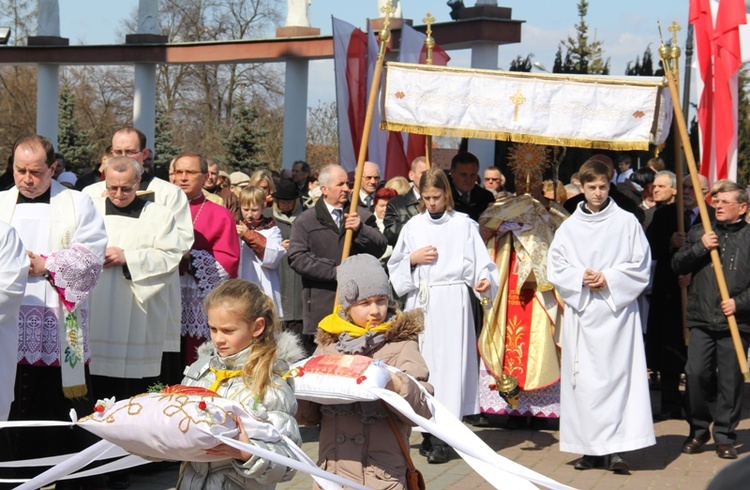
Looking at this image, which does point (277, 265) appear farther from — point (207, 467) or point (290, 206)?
point (207, 467)

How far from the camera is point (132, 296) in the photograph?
7.49 m

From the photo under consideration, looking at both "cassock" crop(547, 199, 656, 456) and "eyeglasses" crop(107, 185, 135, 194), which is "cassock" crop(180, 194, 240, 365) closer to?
"eyeglasses" crop(107, 185, 135, 194)

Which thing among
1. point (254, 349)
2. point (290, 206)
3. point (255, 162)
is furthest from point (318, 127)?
point (254, 349)

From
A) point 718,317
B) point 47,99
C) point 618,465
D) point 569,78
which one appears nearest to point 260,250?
point 569,78

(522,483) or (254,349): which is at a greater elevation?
(254,349)

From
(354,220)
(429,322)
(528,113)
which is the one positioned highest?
(528,113)

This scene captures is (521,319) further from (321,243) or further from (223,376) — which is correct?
(223,376)

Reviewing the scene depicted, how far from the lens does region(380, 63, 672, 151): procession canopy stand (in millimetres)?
8789

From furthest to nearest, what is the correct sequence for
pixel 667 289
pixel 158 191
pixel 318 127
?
pixel 318 127 < pixel 667 289 < pixel 158 191

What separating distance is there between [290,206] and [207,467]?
6832 mm

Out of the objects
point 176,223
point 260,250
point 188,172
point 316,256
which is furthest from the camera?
point 260,250

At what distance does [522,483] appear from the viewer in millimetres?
4297

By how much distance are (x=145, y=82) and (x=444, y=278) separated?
17.0 meters

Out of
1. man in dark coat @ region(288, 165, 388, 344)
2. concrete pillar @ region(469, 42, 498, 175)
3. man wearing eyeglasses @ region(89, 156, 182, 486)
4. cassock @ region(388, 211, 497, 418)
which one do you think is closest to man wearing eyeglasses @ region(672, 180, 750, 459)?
cassock @ region(388, 211, 497, 418)
